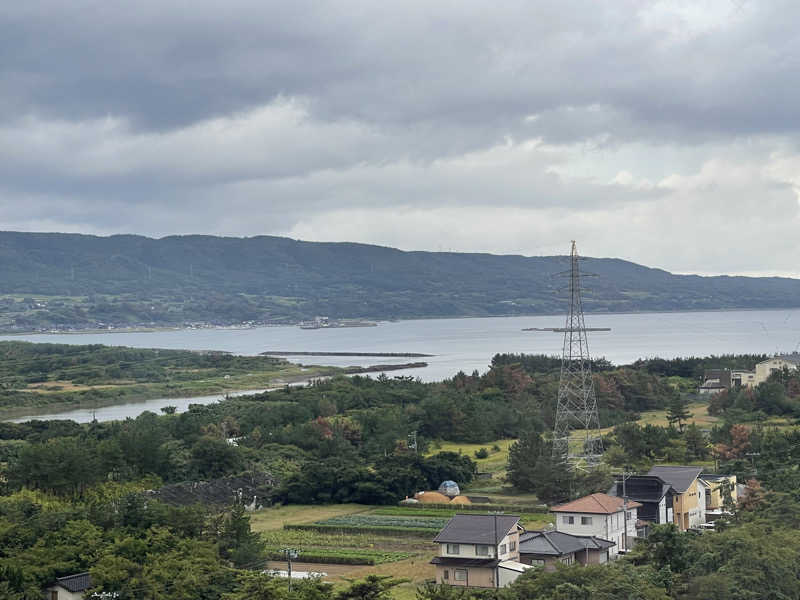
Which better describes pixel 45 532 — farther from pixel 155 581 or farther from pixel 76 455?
pixel 76 455

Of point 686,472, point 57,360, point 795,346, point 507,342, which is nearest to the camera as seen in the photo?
point 686,472

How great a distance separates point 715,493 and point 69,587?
1861 centimetres

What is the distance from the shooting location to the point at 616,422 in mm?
48719

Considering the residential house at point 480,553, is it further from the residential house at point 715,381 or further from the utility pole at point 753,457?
the residential house at point 715,381

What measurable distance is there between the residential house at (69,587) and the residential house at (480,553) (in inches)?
276

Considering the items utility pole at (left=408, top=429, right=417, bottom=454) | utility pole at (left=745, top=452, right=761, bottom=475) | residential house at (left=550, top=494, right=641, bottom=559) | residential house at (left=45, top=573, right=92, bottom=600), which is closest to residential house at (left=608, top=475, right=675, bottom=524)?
residential house at (left=550, top=494, right=641, bottom=559)

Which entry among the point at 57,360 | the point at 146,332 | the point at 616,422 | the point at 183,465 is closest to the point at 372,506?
the point at 183,465

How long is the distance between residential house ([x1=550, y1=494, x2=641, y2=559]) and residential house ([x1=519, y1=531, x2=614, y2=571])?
645 millimetres

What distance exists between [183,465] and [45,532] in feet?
42.8

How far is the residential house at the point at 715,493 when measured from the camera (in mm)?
28750

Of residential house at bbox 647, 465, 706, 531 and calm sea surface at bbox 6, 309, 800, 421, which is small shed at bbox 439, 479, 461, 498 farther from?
calm sea surface at bbox 6, 309, 800, 421

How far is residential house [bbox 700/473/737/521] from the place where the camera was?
28.8m

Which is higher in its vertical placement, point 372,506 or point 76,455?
point 76,455

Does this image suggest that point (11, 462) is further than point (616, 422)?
No
